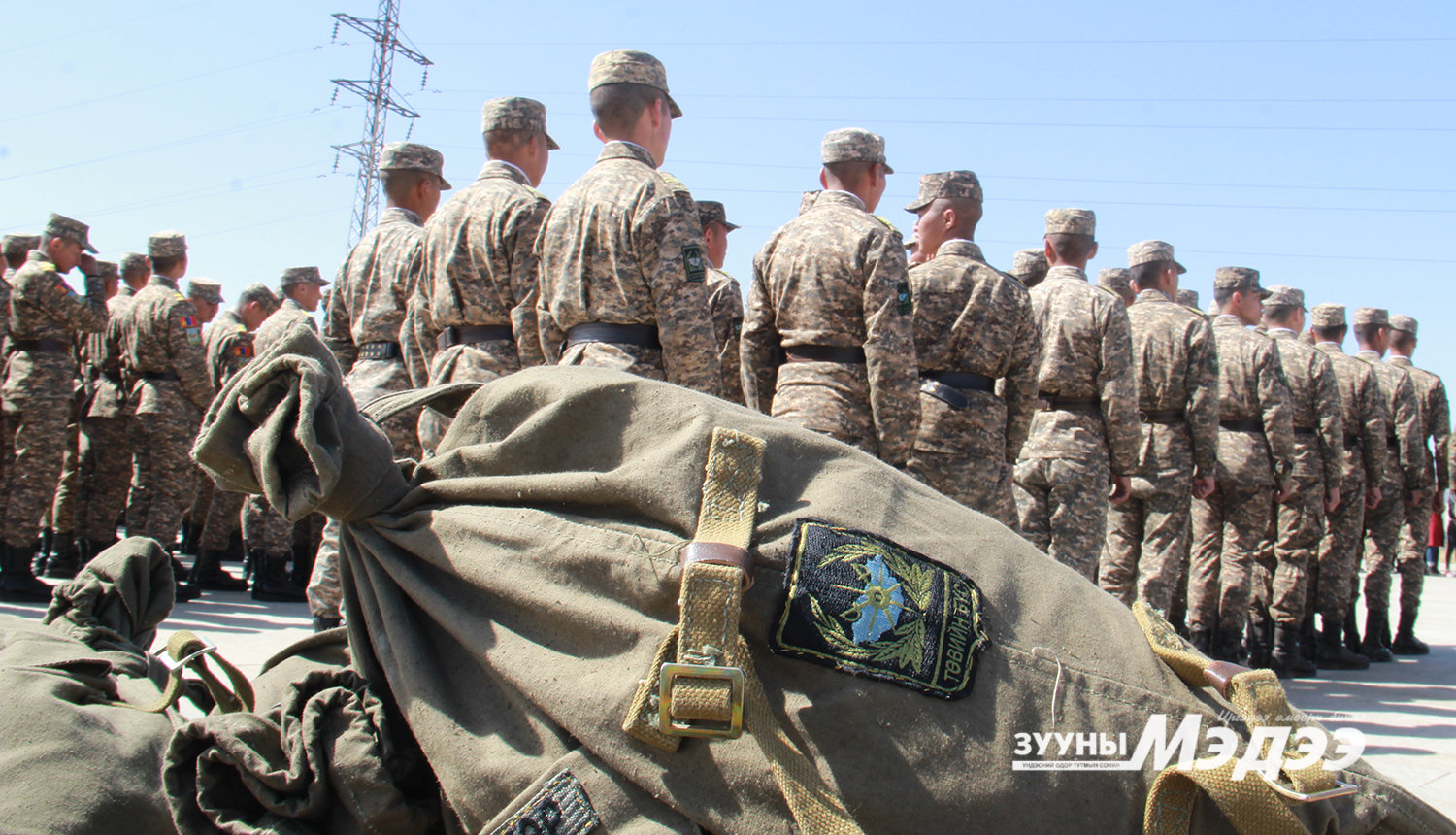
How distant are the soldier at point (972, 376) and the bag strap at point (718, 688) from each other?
342 cm

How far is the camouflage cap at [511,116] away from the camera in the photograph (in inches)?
185

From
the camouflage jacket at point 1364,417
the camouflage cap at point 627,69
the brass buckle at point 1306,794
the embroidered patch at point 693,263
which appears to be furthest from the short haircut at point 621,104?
the camouflage jacket at point 1364,417

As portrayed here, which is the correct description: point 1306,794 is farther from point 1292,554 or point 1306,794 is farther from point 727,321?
point 1292,554

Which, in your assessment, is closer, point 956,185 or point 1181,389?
point 956,185

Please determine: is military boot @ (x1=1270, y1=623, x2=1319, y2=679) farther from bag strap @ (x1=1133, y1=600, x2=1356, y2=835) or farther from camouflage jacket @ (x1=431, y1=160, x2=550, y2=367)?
bag strap @ (x1=1133, y1=600, x2=1356, y2=835)

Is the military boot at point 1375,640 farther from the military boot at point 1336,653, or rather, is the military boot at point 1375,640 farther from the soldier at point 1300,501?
the soldier at point 1300,501

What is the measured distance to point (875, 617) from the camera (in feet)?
4.19

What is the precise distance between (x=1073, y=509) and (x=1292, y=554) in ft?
8.61

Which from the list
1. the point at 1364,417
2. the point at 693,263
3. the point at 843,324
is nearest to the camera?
the point at 693,263

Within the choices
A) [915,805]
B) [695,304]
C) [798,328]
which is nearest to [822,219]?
[798,328]

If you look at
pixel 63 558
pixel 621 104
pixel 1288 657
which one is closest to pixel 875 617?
pixel 621 104

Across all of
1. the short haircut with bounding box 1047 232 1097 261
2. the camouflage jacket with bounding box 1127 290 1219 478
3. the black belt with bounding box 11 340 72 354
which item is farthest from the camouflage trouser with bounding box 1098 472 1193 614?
the black belt with bounding box 11 340 72 354

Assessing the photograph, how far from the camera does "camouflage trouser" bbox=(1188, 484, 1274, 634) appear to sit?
6500 millimetres

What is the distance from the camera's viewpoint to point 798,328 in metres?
4.32
